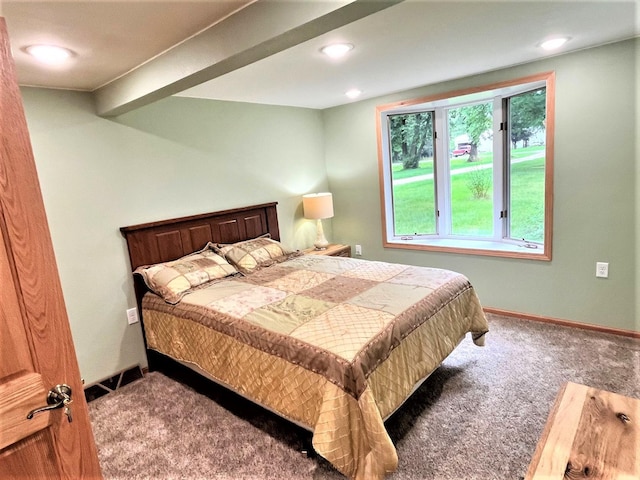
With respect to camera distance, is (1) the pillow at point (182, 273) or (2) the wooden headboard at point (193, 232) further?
(2) the wooden headboard at point (193, 232)

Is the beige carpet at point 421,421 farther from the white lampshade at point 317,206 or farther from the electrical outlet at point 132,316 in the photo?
the white lampshade at point 317,206

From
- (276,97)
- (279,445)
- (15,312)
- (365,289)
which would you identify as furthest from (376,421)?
(276,97)

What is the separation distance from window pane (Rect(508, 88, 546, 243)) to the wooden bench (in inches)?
90.7

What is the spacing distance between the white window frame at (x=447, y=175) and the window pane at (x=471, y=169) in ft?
0.21

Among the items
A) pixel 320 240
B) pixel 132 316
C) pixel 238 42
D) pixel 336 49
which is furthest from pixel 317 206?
pixel 238 42

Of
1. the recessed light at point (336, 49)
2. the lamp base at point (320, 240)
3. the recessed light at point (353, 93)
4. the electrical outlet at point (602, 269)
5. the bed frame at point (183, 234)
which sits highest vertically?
the recessed light at point (353, 93)

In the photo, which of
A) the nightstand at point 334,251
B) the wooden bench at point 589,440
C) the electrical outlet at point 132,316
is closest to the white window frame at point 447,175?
the nightstand at point 334,251

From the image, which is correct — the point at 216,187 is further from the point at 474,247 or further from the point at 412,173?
the point at 474,247

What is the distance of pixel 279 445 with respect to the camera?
79.7 inches

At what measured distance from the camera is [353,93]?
3.65 metres

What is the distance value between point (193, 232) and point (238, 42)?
1944mm

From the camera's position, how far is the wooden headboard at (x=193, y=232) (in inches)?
113

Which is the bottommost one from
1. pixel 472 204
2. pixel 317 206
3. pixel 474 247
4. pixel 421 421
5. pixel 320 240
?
pixel 421 421

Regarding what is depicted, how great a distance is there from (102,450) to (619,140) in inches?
159
